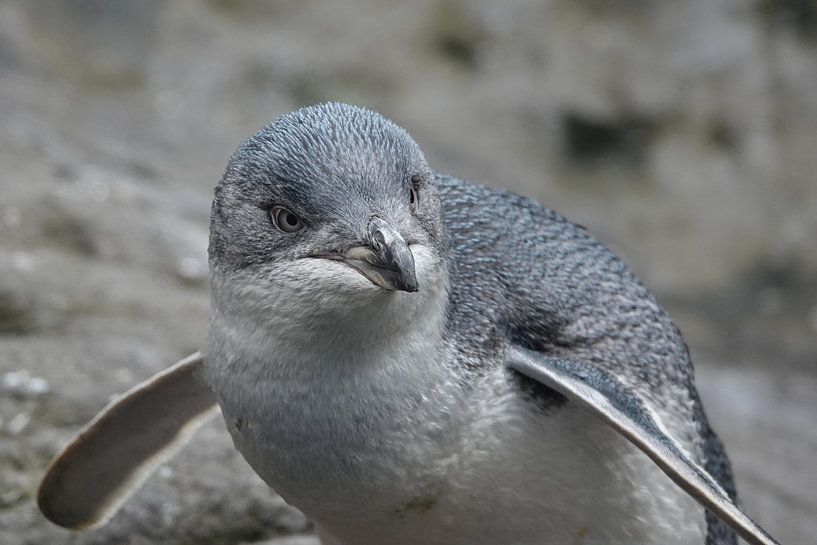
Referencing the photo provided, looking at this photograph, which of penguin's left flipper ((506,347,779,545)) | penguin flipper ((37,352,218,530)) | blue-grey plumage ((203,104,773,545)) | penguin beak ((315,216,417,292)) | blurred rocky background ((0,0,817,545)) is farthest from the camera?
blurred rocky background ((0,0,817,545))

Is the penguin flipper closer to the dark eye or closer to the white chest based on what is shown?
the white chest

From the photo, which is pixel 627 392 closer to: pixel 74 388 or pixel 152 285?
pixel 74 388

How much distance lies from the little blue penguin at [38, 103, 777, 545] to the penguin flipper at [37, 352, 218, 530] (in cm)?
18

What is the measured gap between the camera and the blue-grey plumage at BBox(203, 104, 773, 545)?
2096 mm

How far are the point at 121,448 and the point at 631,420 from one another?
4.54 feet

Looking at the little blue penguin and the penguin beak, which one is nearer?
the penguin beak

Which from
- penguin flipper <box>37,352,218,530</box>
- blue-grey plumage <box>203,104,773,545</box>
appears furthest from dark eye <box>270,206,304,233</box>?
penguin flipper <box>37,352,218,530</box>

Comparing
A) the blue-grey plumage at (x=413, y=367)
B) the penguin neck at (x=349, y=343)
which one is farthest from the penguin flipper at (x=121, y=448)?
the penguin neck at (x=349, y=343)

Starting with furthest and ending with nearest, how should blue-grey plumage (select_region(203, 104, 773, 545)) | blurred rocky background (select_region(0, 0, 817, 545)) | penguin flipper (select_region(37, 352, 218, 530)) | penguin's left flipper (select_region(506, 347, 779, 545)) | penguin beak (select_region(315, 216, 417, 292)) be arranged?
blurred rocky background (select_region(0, 0, 817, 545)) < penguin flipper (select_region(37, 352, 218, 530)) < penguin's left flipper (select_region(506, 347, 779, 545)) < blue-grey plumage (select_region(203, 104, 773, 545)) < penguin beak (select_region(315, 216, 417, 292))

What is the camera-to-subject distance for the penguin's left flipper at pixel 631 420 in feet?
7.29

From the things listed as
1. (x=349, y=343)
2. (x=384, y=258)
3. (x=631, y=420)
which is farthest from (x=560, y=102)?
(x=384, y=258)

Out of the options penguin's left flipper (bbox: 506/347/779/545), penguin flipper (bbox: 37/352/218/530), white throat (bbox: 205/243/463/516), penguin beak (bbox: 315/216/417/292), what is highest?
penguin's left flipper (bbox: 506/347/779/545)

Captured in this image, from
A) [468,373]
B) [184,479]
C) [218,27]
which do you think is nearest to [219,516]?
[184,479]

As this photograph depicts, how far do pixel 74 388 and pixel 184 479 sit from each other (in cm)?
47
